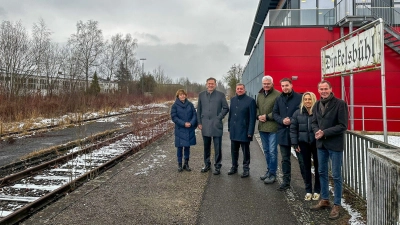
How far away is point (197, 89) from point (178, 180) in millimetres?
101240

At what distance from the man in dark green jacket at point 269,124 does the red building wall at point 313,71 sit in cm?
864

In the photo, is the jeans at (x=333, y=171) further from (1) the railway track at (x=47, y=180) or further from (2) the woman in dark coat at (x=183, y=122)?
(1) the railway track at (x=47, y=180)

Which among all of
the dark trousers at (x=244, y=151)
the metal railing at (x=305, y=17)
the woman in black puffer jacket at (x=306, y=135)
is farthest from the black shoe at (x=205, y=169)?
the metal railing at (x=305, y=17)

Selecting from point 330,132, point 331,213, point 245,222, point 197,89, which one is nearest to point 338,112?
point 330,132

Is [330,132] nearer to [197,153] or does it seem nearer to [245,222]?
[245,222]

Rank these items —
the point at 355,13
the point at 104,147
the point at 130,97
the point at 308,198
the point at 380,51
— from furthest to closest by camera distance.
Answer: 1. the point at 130,97
2. the point at 355,13
3. the point at 104,147
4. the point at 380,51
5. the point at 308,198

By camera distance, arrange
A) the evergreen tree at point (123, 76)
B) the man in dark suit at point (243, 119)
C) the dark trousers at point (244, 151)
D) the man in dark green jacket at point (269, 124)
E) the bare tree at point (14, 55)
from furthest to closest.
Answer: the evergreen tree at point (123, 76), the bare tree at point (14, 55), the dark trousers at point (244, 151), the man in dark suit at point (243, 119), the man in dark green jacket at point (269, 124)

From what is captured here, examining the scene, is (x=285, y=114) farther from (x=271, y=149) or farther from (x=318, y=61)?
(x=318, y=61)

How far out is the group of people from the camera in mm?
3891

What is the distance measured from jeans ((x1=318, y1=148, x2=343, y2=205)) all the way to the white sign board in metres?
2.52

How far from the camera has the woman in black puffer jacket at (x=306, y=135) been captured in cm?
437

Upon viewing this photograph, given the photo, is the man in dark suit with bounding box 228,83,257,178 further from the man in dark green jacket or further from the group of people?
the man in dark green jacket

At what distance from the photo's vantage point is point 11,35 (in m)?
24.5

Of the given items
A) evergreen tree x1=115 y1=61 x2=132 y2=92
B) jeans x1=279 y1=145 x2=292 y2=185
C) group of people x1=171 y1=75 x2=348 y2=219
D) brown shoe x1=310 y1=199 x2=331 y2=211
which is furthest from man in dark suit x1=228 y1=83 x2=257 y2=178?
evergreen tree x1=115 y1=61 x2=132 y2=92
